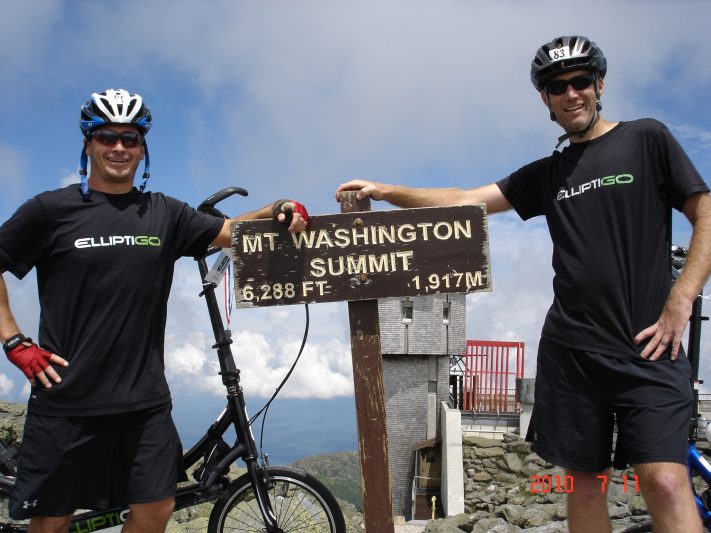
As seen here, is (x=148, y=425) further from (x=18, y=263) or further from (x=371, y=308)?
(x=371, y=308)

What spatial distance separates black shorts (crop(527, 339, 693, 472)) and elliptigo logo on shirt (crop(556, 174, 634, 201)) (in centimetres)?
76

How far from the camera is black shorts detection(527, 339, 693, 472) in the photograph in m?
2.96

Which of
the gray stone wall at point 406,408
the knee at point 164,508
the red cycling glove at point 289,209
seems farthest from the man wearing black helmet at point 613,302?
the gray stone wall at point 406,408

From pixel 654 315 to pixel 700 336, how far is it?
9.52 feet

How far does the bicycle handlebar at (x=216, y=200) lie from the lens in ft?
15.1

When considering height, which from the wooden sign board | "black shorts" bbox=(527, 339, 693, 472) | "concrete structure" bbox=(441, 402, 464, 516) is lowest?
"concrete structure" bbox=(441, 402, 464, 516)

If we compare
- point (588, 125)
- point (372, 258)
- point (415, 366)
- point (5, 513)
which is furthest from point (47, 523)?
point (415, 366)

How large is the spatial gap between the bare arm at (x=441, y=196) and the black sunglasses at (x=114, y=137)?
1385 mm

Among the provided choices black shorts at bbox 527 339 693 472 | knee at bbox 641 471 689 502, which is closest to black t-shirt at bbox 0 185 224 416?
black shorts at bbox 527 339 693 472

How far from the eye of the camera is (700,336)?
5512 mm

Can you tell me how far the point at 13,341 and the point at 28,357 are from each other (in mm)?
156

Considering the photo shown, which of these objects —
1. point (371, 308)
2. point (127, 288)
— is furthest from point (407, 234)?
point (127, 288)

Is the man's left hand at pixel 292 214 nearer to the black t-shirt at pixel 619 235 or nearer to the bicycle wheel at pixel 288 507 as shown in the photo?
the black t-shirt at pixel 619 235

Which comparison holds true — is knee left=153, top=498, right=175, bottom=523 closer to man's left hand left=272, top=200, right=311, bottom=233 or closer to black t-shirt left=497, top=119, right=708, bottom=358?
man's left hand left=272, top=200, right=311, bottom=233
